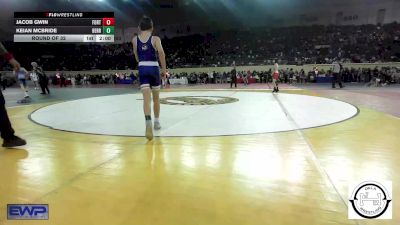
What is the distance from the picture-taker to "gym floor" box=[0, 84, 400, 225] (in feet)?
6.53

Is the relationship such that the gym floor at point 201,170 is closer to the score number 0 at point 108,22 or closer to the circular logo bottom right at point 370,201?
the circular logo bottom right at point 370,201

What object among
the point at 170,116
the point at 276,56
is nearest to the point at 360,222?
the point at 170,116

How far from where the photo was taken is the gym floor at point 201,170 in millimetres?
1991

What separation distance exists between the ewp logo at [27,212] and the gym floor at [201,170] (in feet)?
0.15

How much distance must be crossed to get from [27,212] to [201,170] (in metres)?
1.34

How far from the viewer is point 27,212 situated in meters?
2.01

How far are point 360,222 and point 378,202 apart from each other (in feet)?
0.87

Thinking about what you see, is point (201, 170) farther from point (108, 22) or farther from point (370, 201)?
point (108, 22)
